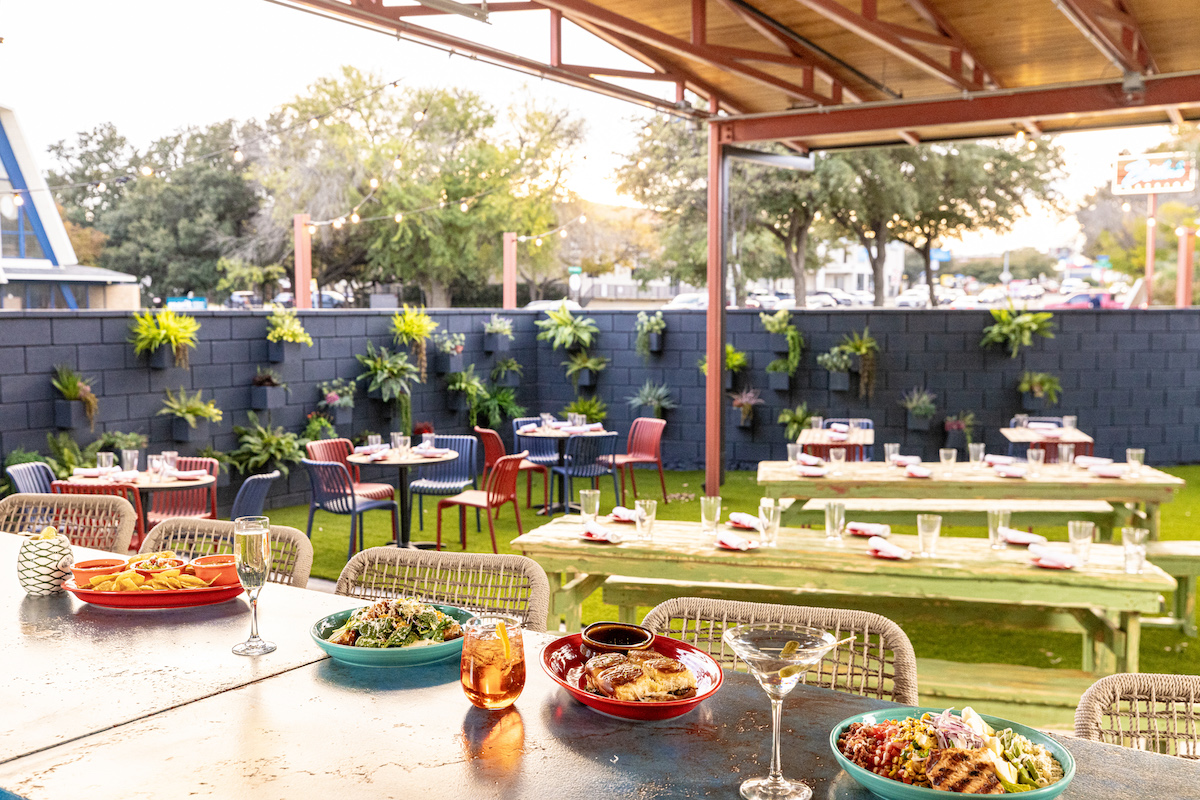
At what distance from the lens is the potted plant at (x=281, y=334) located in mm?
8484

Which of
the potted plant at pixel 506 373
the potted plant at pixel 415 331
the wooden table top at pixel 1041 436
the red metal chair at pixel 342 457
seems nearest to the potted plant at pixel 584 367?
the potted plant at pixel 506 373

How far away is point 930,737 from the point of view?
1.27m

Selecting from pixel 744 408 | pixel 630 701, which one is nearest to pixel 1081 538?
pixel 630 701

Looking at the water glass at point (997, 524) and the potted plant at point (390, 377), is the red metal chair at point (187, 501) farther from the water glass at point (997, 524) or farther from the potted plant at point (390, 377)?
the water glass at point (997, 524)

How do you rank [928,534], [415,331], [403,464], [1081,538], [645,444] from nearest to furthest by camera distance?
1. [1081,538]
2. [928,534]
3. [403,464]
4. [645,444]
5. [415,331]

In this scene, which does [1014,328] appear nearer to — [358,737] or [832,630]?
[832,630]

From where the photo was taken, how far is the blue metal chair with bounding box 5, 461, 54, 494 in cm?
561

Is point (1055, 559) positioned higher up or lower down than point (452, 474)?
higher up

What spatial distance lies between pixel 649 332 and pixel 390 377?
2.91 metres

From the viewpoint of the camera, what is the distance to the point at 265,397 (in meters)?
8.33

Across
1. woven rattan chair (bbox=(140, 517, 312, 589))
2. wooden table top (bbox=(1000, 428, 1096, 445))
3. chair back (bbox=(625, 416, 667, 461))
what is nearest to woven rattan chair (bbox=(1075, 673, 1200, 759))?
woven rattan chair (bbox=(140, 517, 312, 589))

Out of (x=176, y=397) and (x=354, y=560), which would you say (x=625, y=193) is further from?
(x=354, y=560)

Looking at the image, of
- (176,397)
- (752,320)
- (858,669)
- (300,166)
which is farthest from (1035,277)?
(858,669)

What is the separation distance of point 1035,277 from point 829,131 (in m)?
38.0
